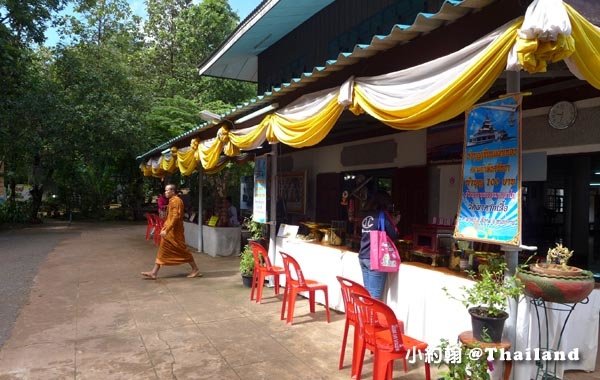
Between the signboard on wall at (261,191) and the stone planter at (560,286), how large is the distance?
4925mm

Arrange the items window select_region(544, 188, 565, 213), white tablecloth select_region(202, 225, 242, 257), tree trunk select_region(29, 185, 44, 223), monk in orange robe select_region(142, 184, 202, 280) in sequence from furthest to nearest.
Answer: tree trunk select_region(29, 185, 44, 223)
white tablecloth select_region(202, 225, 242, 257)
monk in orange robe select_region(142, 184, 202, 280)
window select_region(544, 188, 565, 213)

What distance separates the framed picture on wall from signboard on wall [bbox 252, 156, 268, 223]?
117 inches

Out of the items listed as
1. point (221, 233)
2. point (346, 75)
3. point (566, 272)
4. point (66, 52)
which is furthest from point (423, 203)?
point (66, 52)

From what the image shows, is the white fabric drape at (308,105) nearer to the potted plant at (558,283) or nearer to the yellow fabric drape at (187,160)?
the potted plant at (558,283)

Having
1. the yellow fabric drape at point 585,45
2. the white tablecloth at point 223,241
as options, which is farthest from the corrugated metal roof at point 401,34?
the white tablecloth at point 223,241

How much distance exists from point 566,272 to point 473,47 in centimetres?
160

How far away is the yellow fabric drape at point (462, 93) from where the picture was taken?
271 cm

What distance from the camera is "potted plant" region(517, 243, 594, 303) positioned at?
284cm

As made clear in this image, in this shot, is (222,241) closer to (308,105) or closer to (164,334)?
(164,334)

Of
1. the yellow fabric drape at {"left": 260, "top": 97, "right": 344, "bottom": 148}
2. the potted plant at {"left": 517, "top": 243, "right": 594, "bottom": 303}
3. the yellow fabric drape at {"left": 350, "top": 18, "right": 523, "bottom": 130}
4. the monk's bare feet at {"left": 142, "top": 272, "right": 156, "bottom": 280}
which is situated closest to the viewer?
the yellow fabric drape at {"left": 350, "top": 18, "right": 523, "bottom": 130}

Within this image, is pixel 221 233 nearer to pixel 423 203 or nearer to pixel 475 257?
pixel 423 203

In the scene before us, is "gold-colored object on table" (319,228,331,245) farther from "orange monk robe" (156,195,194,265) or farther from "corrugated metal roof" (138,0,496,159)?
"orange monk robe" (156,195,194,265)

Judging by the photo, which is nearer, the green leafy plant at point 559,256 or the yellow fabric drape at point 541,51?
the yellow fabric drape at point 541,51

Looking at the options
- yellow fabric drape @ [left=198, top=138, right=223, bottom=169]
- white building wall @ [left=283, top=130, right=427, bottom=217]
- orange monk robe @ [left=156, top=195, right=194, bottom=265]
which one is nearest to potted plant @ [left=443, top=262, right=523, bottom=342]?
white building wall @ [left=283, top=130, right=427, bottom=217]
